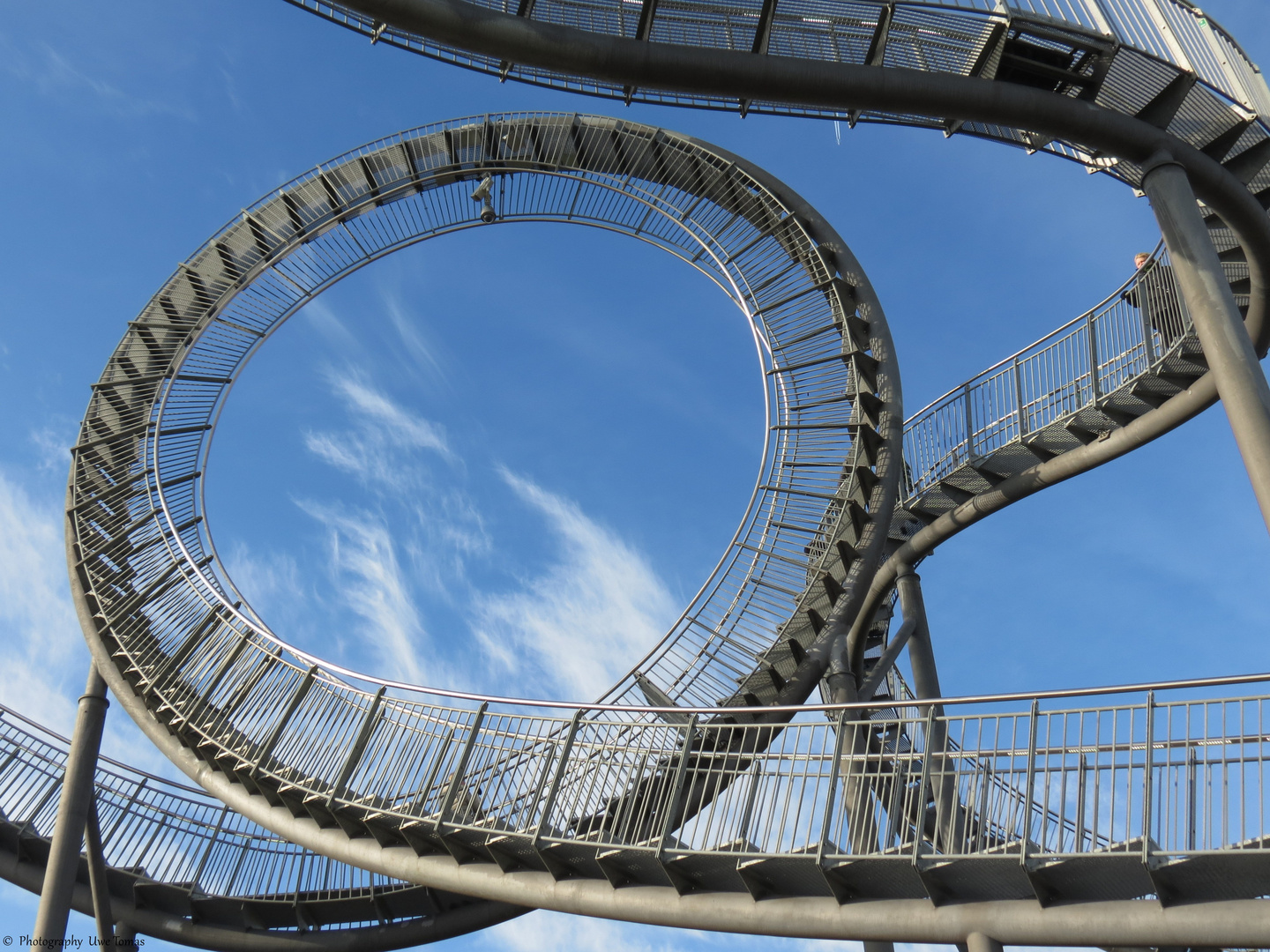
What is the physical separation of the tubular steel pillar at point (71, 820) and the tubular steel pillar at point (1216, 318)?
43.1ft

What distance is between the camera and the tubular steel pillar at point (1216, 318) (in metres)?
9.13

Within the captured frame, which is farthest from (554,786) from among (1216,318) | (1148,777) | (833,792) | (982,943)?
(1216,318)

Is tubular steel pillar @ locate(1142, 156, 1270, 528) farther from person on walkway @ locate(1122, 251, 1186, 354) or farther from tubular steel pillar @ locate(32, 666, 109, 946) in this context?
tubular steel pillar @ locate(32, 666, 109, 946)

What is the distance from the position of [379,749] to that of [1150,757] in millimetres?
7165

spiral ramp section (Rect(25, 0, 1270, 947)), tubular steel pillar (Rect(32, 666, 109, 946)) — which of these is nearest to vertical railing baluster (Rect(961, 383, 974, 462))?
spiral ramp section (Rect(25, 0, 1270, 947))

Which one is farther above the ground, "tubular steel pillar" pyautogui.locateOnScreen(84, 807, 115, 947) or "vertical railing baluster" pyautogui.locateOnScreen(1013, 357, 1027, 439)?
"vertical railing baluster" pyautogui.locateOnScreen(1013, 357, 1027, 439)

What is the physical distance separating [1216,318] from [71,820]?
1346 cm

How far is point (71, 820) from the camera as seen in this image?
14023mm

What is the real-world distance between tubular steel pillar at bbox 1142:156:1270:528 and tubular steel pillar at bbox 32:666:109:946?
1314 centimetres

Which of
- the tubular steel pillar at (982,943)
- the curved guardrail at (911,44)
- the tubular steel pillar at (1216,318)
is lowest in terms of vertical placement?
the tubular steel pillar at (982,943)

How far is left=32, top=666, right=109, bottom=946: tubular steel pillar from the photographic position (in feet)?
44.6

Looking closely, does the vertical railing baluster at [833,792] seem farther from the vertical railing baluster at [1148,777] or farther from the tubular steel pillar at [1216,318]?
the tubular steel pillar at [1216,318]

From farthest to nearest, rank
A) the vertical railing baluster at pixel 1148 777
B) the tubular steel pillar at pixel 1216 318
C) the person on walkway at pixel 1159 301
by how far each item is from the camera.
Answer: the person on walkway at pixel 1159 301 < the tubular steel pillar at pixel 1216 318 < the vertical railing baluster at pixel 1148 777

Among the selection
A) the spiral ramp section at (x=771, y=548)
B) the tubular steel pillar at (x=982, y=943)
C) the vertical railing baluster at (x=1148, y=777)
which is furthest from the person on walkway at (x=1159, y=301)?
the tubular steel pillar at (x=982, y=943)
